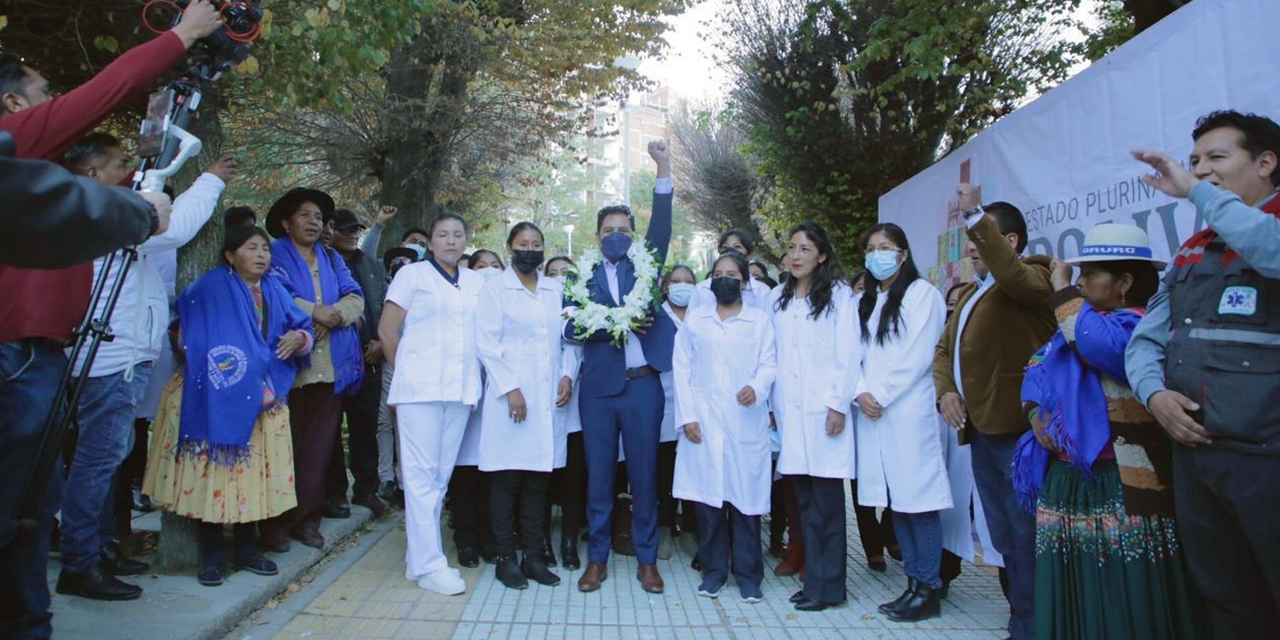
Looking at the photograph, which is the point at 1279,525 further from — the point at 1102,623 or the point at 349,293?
the point at 349,293

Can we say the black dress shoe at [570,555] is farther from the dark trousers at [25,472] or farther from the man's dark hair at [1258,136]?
the man's dark hair at [1258,136]

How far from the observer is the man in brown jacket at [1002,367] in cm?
423

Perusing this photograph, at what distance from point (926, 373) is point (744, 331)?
3.66 feet

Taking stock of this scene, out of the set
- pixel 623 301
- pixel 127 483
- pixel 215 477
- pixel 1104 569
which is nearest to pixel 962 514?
pixel 1104 569

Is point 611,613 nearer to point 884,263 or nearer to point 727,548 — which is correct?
point 727,548

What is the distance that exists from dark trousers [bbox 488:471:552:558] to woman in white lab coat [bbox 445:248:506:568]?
25 centimetres

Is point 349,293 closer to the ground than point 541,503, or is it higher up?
higher up

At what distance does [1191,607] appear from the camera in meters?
3.30

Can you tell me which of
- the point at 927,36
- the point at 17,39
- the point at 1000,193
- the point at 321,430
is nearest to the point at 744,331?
the point at 1000,193

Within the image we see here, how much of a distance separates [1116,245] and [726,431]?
2.47m

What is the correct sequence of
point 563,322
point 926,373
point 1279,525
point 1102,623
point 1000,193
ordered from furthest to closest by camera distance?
point 1000,193 < point 563,322 < point 926,373 < point 1102,623 < point 1279,525

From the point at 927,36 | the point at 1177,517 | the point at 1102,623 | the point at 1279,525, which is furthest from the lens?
the point at 927,36

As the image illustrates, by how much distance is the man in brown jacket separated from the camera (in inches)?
166

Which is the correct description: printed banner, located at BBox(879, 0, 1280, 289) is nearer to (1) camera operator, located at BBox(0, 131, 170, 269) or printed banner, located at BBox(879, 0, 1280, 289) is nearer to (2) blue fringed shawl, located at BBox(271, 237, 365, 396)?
(1) camera operator, located at BBox(0, 131, 170, 269)
